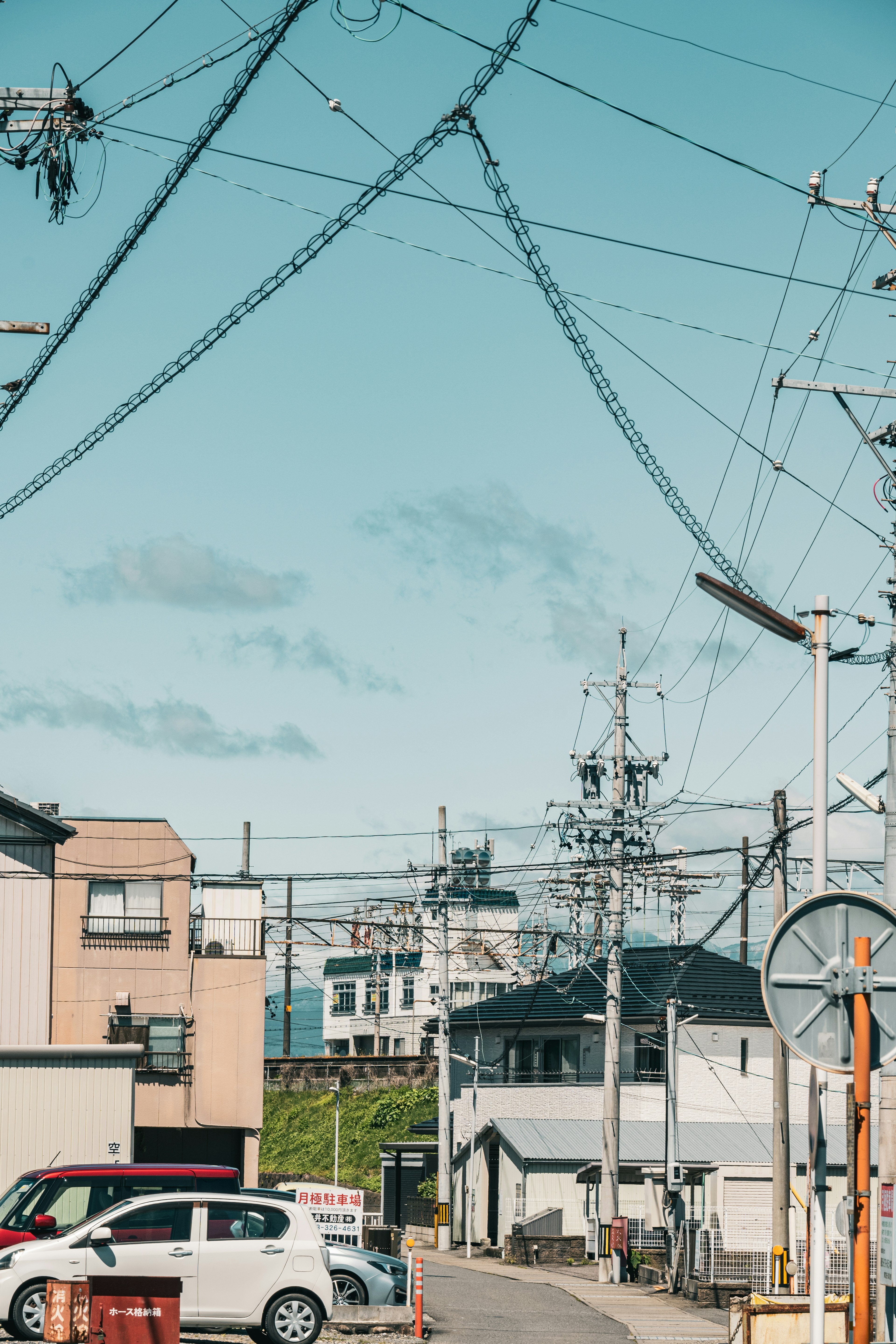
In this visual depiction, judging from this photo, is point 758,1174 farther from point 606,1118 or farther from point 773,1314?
point 773,1314

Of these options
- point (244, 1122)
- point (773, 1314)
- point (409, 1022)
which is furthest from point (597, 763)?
point (409, 1022)

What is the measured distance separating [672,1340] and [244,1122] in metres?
17.6

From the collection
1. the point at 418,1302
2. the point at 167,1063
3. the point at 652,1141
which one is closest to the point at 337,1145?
the point at 652,1141

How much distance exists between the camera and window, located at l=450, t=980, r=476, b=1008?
3871 inches

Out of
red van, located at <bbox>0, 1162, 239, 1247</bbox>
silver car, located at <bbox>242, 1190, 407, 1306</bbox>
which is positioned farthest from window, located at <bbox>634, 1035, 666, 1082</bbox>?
red van, located at <bbox>0, 1162, 239, 1247</bbox>

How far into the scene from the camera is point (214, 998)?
38.1 metres

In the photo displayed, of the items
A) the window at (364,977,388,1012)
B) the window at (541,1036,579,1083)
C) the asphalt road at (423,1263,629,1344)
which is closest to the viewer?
the asphalt road at (423,1263,629,1344)

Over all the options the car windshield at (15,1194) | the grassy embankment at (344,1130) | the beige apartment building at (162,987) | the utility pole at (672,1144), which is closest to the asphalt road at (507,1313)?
the utility pole at (672,1144)

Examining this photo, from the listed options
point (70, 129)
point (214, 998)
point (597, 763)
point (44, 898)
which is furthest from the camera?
point (597, 763)

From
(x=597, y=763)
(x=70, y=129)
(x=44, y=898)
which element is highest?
(x=70, y=129)

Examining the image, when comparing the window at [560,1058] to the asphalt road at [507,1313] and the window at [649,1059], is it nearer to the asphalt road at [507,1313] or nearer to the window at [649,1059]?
the window at [649,1059]

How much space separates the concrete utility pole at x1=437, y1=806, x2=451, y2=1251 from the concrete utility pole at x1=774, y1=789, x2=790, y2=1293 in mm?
15692

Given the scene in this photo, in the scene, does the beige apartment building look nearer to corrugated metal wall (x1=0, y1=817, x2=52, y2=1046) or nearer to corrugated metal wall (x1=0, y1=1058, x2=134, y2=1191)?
corrugated metal wall (x1=0, y1=817, x2=52, y2=1046)

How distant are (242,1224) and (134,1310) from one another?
340 centimetres
